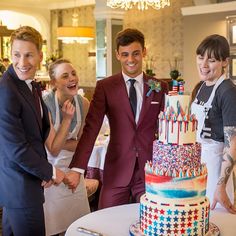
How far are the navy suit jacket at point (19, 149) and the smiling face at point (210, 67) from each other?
1020 mm

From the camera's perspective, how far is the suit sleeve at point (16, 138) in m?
2.12

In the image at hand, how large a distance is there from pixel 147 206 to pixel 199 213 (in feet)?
0.69

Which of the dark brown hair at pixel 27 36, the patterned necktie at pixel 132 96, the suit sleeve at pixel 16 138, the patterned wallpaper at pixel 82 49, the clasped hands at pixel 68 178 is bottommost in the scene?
the clasped hands at pixel 68 178

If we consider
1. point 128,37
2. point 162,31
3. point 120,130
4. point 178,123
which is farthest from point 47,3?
point 178,123

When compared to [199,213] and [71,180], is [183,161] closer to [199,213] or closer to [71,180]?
[199,213]

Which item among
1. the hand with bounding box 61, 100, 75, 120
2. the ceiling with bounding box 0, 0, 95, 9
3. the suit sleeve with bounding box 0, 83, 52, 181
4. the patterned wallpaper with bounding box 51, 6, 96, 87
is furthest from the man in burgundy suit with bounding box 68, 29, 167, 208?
the patterned wallpaper with bounding box 51, 6, 96, 87

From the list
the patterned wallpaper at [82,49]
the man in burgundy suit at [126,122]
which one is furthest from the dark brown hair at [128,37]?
the patterned wallpaper at [82,49]

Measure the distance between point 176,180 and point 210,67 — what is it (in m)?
1.06

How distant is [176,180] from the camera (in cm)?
167

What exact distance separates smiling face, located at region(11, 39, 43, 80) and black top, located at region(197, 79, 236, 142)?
40.8 inches

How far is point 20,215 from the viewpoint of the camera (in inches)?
86.9

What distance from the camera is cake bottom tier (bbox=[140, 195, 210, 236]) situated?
169cm

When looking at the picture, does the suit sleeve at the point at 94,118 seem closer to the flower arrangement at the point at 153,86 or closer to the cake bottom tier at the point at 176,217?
the flower arrangement at the point at 153,86

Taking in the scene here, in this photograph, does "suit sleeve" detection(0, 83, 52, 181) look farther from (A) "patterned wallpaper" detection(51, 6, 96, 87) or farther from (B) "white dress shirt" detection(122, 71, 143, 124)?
(A) "patterned wallpaper" detection(51, 6, 96, 87)
